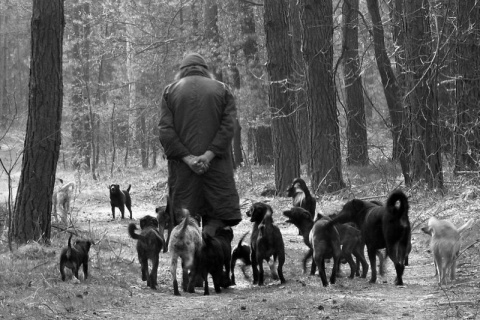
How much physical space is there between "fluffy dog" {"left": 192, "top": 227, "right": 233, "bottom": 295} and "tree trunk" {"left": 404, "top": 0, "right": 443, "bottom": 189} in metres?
6.87

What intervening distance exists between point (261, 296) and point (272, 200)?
10.9 metres

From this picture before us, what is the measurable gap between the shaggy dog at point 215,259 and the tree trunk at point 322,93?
8559 millimetres

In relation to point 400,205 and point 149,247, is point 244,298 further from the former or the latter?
point 400,205

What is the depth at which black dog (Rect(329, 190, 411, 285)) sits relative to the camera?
317 inches

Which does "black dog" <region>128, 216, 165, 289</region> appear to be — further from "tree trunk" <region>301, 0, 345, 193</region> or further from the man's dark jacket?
"tree trunk" <region>301, 0, 345, 193</region>

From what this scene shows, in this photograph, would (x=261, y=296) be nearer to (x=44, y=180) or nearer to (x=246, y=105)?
(x=44, y=180)

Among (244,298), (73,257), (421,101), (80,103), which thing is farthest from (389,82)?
(80,103)

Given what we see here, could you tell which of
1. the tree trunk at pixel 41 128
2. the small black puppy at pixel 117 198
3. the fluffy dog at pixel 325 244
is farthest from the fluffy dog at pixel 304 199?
the small black puppy at pixel 117 198

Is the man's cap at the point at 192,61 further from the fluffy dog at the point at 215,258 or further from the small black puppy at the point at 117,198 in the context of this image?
the small black puppy at the point at 117,198

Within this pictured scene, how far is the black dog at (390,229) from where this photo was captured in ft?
26.4

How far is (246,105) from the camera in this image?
27.0 meters

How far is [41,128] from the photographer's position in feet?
34.5

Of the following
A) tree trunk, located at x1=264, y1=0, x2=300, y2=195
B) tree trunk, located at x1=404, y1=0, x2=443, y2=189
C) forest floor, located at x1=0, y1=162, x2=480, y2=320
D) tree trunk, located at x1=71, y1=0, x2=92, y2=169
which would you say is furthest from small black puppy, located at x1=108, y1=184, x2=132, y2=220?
tree trunk, located at x1=71, y1=0, x2=92, y2=169

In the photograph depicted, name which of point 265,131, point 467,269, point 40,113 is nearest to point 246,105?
point 265,131
